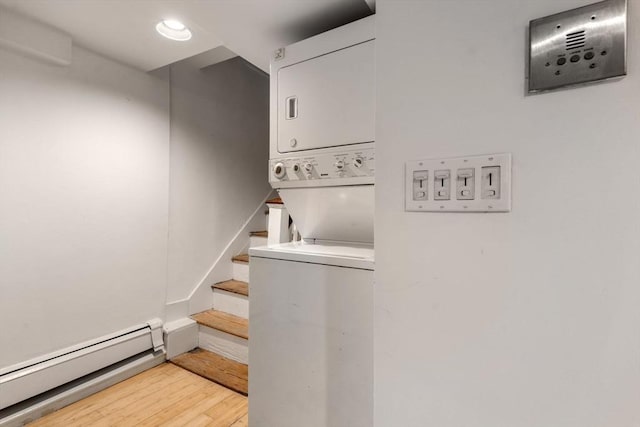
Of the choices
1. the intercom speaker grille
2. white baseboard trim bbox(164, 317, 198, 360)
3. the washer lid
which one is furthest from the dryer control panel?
white baseboard trim bbox(164, 317, 198, 360)

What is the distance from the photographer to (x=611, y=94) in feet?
1.81

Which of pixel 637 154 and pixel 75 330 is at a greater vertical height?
pixel 637 154

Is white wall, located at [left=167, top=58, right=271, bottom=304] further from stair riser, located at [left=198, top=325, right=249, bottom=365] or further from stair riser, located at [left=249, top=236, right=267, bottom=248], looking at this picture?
stair riser, located at [left=198, top=325, right=249, bottom=365]

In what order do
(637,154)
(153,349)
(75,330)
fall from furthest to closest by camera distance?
(153,349)
(75,330)
(637,154)

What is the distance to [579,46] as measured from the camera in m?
0.56

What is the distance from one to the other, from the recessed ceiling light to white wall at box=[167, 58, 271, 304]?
2.05ft

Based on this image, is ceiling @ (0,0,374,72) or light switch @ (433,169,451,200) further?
ceiling @ (0,0,374,72)

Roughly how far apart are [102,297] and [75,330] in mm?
211

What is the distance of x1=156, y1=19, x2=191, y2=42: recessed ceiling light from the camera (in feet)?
4.94

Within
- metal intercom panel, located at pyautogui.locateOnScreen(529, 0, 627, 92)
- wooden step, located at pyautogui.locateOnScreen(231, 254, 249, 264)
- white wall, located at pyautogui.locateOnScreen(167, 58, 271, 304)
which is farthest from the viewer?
wooden step, located at pyautogui.locateOnScreen(231, 254, 249, 264)

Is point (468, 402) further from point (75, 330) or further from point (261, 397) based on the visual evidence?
point (75, 330)

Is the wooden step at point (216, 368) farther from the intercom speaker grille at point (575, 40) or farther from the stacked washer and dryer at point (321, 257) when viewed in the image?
the intercom speaker grille at point (575, 40)

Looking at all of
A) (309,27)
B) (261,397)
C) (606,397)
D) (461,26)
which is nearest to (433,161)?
(461,26)

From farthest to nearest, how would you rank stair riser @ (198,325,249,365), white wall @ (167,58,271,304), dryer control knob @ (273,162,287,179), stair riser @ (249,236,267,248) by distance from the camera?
stair riser @ (249,236,267,248), white wall @ (167,58,271,304), stair riser @ (198,325,249,365), dryer control knob @ (273,162,287,179)
